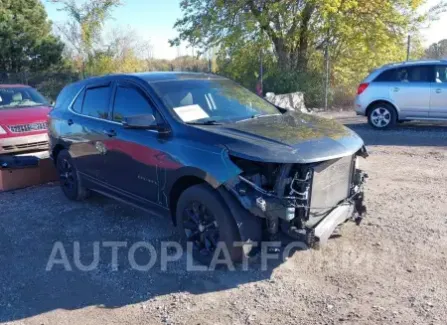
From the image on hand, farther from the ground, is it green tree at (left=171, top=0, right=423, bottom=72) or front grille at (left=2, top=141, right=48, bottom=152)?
green tree at (left=171, top=0, right=423, bottom=72)

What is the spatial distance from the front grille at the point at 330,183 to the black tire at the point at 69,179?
3.49m

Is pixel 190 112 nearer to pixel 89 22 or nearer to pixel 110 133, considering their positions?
pixel 110 133

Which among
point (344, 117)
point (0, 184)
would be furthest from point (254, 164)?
point (344, 117)

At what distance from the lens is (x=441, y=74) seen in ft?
34.8

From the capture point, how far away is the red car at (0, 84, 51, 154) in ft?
28.8

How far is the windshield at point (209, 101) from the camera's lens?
4691 mm

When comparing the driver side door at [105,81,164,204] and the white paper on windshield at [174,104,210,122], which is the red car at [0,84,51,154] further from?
the white paper on windshield at [174,104,210,122]

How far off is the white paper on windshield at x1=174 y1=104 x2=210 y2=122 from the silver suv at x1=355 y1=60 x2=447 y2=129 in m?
7.66

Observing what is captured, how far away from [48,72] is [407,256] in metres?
21.3

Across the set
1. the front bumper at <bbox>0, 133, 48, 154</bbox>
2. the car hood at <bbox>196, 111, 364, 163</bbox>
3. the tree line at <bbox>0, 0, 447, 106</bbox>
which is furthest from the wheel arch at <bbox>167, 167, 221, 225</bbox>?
the tree line at <bbox>0, 0, 447, 106</bbox>

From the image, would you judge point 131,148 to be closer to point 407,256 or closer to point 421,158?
point 407,256

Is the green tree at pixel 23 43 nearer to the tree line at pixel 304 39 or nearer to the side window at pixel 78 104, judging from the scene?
the tree line at pixel 304 39

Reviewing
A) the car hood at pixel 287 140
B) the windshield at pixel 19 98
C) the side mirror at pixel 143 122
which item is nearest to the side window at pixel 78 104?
the side mirror at pixel 143 122

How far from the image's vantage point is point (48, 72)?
22.2 metres
